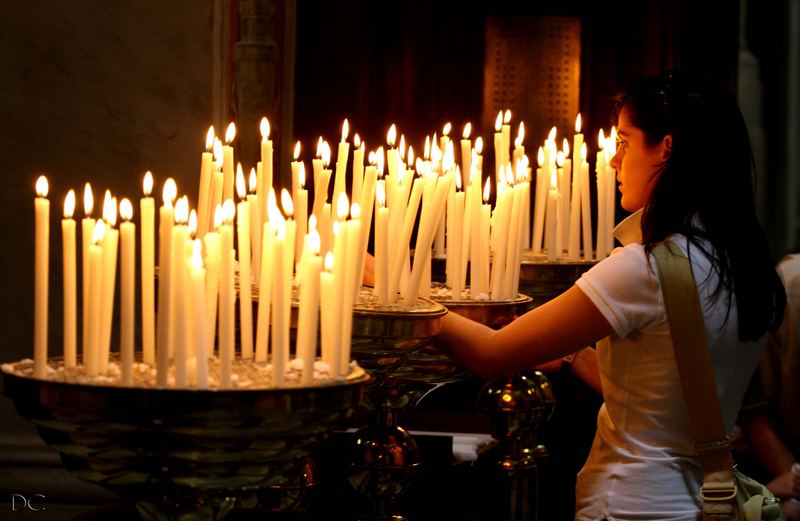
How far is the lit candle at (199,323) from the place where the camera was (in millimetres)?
1474

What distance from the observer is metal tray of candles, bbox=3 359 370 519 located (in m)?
1.42

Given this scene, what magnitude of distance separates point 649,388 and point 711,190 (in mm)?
413

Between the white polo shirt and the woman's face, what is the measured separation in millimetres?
189

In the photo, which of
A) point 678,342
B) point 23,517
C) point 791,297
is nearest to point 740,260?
point 678,342

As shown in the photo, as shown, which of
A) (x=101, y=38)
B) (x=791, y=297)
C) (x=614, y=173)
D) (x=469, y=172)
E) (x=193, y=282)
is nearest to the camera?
(x=193, y=282)

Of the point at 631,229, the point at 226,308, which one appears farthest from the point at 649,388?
the point at 226,308

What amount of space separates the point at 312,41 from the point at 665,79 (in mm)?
3597

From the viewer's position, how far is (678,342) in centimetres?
240

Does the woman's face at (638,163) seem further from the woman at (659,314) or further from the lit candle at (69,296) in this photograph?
the lit candle at (69,296)

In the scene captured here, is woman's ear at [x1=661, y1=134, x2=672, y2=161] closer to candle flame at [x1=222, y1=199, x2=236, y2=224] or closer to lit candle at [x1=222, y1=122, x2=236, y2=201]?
lit candle at [x1=222, y1=122, x2=236, y2=201]

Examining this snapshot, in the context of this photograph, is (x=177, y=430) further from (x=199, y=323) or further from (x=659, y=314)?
(x=659, y=314)

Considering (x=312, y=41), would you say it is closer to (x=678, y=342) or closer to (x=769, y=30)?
(x=769, y=30)

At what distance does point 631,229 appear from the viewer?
2.71 m

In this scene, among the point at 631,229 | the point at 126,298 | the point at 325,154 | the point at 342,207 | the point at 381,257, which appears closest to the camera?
the point at 126,298
